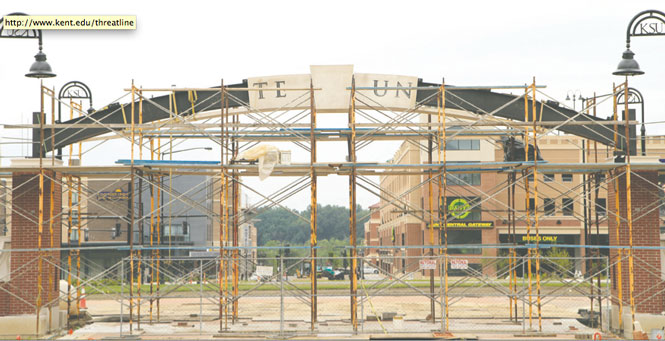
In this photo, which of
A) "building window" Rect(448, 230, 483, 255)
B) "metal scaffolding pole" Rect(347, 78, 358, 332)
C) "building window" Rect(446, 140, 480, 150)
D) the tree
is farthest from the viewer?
the tree

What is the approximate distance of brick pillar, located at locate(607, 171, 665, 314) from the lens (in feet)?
74.0

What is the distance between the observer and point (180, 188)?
67.9m

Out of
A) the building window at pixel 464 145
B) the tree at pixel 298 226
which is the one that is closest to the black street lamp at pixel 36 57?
the building window at pixel 464 145

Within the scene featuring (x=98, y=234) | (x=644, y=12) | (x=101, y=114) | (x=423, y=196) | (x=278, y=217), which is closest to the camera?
(x=644, y=12)

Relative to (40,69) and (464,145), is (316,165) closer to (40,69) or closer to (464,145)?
(40,69)

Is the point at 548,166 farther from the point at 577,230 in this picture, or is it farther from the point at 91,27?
the point at 577,230

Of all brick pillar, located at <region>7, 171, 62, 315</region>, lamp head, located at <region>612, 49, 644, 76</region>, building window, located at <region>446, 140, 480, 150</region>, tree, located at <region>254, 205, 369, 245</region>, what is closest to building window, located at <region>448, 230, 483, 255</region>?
building window, located at <region>446, 140, 480, 150</region>

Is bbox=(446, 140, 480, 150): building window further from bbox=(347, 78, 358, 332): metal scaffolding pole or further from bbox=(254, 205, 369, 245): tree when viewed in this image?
bbox=(254, 205, 369, 245): tree

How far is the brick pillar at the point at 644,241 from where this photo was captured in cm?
2256

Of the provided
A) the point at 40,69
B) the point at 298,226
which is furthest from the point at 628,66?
the point at 298,226

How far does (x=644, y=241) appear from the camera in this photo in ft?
75.2

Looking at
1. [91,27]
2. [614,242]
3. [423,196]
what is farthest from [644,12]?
[423,196]

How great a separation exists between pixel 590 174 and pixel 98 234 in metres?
50.3

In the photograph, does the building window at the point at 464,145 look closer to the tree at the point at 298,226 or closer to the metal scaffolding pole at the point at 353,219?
the metal scaffolding pole at the point at 353,219
